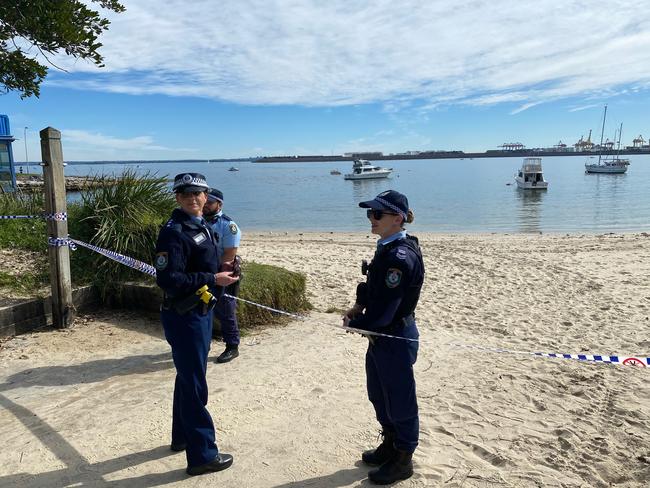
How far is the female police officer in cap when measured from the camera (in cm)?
295

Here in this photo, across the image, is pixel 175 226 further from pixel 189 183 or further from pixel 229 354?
pixel 229 354

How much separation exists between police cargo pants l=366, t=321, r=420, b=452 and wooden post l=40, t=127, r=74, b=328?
425 centimetres

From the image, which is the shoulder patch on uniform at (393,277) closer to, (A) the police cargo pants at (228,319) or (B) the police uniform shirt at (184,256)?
(B) the police uniform shirt at (184,256)

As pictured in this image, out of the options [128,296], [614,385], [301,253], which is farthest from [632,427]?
[301,253]

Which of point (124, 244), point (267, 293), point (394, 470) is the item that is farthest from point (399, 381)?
point (124, 244)

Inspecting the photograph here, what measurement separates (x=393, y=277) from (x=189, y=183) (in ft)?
4.55

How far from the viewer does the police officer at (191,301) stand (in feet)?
9.70

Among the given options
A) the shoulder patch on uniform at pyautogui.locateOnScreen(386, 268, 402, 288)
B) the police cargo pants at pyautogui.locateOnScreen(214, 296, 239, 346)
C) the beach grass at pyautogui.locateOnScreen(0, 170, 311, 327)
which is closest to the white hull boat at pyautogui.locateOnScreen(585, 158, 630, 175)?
the beach grass at pyautogui.locateOnScreen(0, 170, 311, 327)

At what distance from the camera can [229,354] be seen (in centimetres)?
525

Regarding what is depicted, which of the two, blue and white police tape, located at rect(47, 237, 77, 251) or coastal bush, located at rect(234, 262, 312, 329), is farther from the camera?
coastal bush, located at rect(234, 262, 312, 329)

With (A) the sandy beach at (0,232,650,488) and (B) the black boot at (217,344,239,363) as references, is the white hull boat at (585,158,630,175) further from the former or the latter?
(B) the black boot at (217,344,239,363)

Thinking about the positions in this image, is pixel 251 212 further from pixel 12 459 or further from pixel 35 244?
pixel 12 459

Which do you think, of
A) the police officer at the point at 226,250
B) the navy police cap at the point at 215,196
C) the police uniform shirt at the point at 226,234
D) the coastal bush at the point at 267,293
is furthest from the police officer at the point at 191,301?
the coastal bush at the point at 267,293

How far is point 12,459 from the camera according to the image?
3.33m
